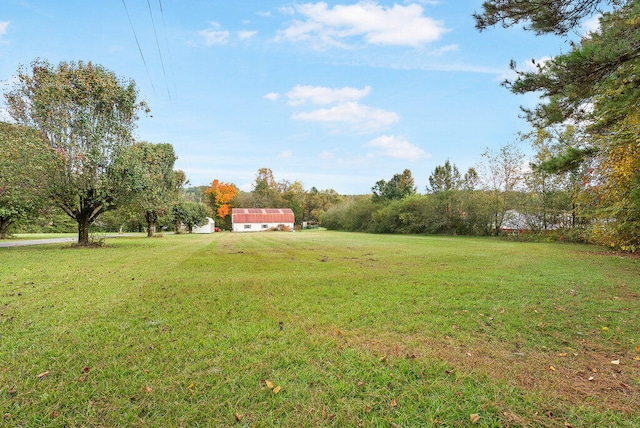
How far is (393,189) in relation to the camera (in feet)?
126

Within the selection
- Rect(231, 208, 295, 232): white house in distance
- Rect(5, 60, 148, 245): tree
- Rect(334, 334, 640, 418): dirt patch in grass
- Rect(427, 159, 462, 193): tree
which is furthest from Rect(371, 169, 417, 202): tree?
Rect(334, 334, 640, 418): dirt patch in grass

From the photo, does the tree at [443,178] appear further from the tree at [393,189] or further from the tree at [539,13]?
the tree at [539,13]

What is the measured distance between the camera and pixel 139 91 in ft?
46.5

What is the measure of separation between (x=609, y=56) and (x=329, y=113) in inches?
883

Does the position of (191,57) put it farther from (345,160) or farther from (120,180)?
(345,160)

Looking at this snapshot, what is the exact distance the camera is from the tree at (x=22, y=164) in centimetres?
1148

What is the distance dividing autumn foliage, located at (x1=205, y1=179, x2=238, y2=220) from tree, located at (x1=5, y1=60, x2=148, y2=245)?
36839 millimetres

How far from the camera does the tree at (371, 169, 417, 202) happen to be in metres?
38.3

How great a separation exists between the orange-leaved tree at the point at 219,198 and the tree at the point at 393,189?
83.7ft

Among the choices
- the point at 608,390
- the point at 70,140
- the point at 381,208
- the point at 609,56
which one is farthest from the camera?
the point at 381,208

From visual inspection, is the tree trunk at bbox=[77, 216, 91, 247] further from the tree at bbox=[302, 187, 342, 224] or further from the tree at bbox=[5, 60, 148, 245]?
the tree at bbox=[302, 187, 342, 224]

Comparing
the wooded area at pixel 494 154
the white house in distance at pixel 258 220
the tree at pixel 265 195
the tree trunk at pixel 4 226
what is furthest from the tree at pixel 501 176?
the tree at pixel 265 195

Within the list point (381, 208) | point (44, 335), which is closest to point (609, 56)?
point (44, 335)

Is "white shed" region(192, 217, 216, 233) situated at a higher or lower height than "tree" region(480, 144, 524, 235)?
lower
